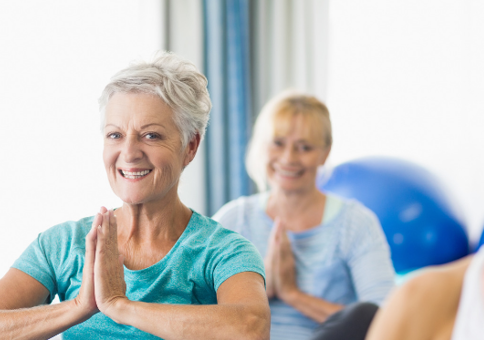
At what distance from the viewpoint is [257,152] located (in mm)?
2213

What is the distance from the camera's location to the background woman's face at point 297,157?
2.05 m

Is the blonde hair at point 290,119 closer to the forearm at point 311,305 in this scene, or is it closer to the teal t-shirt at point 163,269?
the forearm at point 311,305

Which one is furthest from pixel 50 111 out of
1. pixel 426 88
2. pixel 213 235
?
pixel 426 88

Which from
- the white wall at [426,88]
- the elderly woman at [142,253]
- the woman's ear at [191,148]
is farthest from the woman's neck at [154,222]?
the white wall at [426,88]

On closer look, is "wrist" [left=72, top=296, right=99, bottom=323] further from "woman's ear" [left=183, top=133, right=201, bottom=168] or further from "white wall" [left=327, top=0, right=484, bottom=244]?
"white wall" [left=327, top=0, right=484, bottom=244]

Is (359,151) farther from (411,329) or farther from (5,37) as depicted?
(411,329)

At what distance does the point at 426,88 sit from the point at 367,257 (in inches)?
78.1

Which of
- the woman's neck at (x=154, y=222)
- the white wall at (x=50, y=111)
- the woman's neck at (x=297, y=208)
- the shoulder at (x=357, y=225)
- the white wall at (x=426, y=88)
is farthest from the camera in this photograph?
the white wall at (x=426, y=88)

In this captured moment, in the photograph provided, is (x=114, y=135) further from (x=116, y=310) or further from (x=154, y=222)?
(x=116, y=310)

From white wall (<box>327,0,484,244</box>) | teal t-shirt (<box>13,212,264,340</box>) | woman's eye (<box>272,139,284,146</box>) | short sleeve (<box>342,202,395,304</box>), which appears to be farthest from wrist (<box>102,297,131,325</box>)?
white wall (<box>327,0,484,244</box>)

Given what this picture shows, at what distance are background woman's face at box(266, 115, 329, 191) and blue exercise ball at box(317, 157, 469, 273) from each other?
24.1 inches

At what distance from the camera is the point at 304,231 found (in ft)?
6.37

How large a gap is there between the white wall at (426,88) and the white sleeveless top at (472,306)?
2961mm

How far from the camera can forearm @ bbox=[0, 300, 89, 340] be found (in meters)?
1.13
